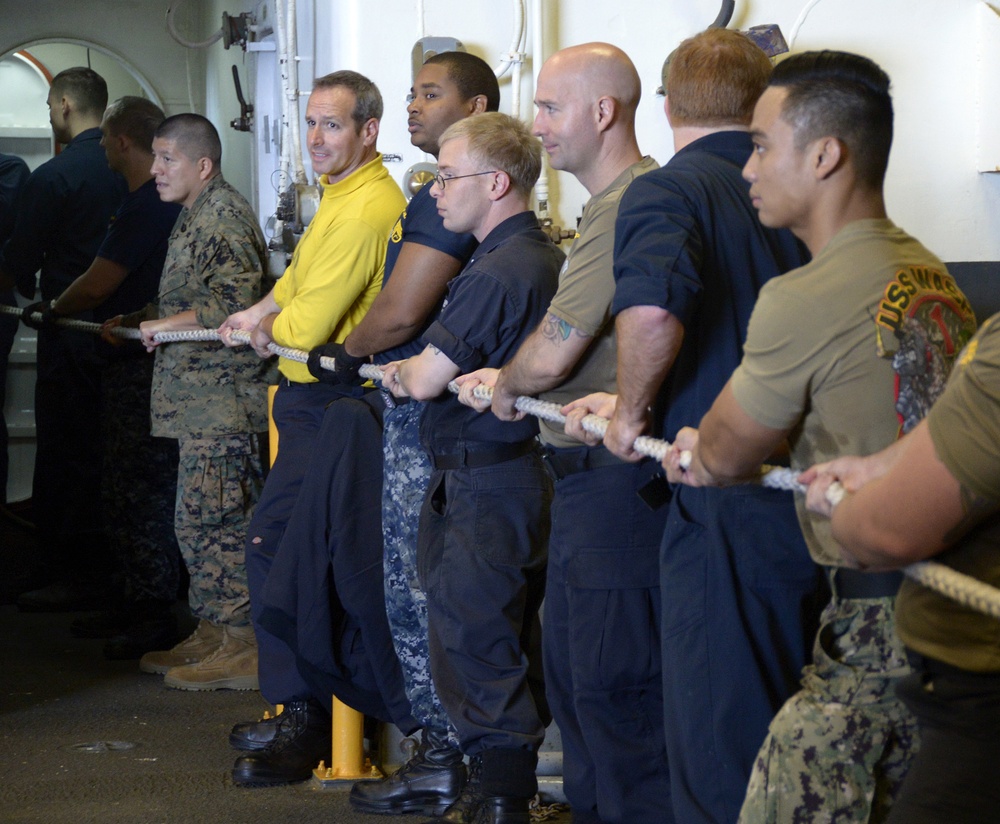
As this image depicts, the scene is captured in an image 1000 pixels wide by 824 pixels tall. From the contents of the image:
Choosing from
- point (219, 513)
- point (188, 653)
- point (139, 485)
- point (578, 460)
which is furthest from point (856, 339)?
point (139, 485)

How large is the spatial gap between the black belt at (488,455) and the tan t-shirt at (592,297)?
0.30m

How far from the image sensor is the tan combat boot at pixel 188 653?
4.45 metres

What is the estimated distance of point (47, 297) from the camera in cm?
571

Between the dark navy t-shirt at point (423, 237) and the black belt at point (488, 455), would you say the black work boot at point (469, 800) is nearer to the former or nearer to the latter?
the black belt at point (488, 455)

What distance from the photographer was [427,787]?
3.18 meters

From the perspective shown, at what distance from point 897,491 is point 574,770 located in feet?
4.49

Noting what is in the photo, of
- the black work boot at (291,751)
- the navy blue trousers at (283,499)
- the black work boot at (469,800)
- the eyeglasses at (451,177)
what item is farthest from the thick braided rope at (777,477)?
the black work boot at (291,751)

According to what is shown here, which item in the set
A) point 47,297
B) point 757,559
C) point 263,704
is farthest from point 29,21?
point 757,559

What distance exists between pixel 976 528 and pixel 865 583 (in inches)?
11.2

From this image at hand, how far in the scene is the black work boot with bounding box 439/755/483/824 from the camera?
2.94 meters

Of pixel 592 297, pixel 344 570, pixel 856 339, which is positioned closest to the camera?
pixel 856 339

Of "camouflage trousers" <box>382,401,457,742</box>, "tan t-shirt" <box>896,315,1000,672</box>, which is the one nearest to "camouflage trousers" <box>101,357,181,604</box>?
"camouflage trousers" <box>382,401,457,742</box>

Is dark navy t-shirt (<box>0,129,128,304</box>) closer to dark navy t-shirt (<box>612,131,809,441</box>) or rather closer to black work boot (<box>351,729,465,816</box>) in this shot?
black work boot (<box>351,729,465,816</box>)

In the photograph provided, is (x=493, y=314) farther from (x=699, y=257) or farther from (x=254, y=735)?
(x=254, y=735)
